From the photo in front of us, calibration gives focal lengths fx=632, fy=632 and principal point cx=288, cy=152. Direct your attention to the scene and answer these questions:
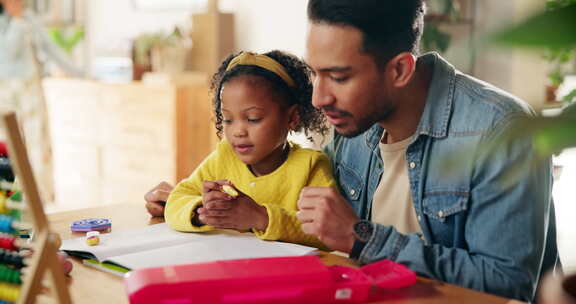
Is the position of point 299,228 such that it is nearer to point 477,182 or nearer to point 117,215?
point 477,182

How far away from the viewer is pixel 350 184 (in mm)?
1541

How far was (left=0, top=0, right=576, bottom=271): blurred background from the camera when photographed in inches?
157

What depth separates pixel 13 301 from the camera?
0.81 m

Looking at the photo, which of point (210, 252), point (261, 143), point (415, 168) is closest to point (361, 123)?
point (415, 168)

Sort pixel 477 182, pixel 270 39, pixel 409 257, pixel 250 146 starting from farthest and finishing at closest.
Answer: pixel 270 39 → pixel 250 146 → pixel 477 182 → pixel 409 257

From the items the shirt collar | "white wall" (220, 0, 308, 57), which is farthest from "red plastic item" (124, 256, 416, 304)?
"white wall" (220, 0, 308, 57)

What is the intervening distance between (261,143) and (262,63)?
0.20 metres

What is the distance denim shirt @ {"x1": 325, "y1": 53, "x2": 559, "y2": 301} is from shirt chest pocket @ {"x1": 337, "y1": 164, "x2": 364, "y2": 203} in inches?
1.1

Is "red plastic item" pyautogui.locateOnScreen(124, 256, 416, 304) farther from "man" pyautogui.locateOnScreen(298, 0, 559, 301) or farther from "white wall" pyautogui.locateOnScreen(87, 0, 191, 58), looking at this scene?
"white wall" pyautogui.locateOnScreen(87, 0, 191, 58)

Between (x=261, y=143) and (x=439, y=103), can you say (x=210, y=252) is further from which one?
(x=439, y=103)

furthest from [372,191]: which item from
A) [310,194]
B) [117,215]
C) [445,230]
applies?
[117,215]

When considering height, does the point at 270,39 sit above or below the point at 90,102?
above

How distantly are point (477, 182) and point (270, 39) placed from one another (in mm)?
2992

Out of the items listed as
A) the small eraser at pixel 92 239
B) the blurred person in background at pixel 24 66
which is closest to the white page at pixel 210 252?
the small eraser at pixel 92 239
